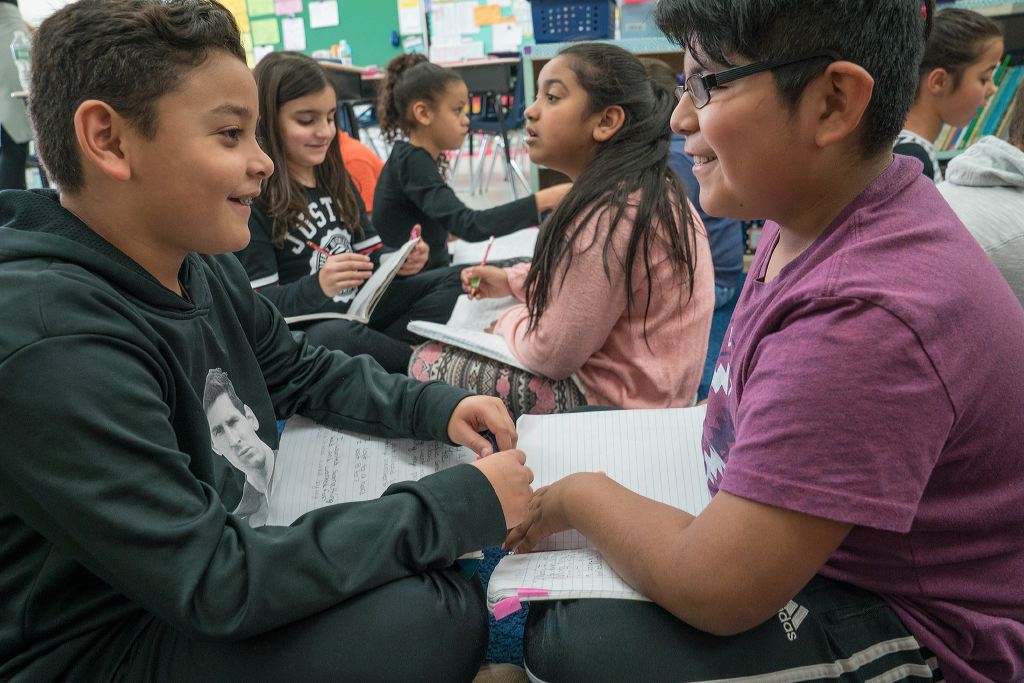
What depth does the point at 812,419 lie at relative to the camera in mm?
511

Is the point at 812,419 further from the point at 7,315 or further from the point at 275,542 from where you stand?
the point at 7,315

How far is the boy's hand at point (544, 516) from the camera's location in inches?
28.7

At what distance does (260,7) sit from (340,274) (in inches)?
239

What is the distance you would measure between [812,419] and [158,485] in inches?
20.4

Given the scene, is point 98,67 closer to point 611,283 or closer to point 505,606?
point 505,606

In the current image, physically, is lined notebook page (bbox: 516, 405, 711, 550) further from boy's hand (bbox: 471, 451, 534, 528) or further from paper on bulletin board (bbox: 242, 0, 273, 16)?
paper on bulletin board (bbox: 242, 0, 273, 16)

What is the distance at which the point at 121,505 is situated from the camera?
55 cm

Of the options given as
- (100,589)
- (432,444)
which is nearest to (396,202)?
(432,444)

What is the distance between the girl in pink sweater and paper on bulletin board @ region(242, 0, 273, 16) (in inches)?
241

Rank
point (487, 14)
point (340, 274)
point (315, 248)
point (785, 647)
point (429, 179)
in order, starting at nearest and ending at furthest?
point (785, 647)
point (340, 274)
point (315, 248)
point (429, 179)
point (487, 14)

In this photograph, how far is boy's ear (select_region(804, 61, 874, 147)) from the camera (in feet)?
1.87

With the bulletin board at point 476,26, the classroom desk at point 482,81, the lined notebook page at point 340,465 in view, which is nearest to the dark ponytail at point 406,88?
the classroom desk at point 482,81

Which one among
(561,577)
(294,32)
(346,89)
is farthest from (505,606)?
(294,32)

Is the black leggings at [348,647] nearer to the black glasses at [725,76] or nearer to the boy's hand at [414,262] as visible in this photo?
the black glasses at [725,76]
